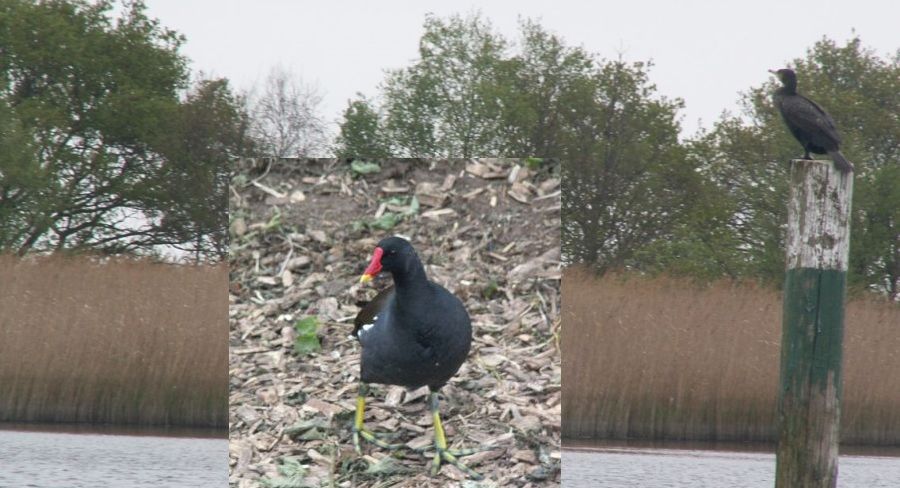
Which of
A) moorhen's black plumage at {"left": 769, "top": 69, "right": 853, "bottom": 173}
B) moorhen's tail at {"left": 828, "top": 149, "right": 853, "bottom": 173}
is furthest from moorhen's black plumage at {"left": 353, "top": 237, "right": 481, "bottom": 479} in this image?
moorhen's black plumage at {"left": 769, "top": 69, "right": 853, "bottom": 173}

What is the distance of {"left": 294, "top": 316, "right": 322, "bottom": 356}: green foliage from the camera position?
3582 millimetres

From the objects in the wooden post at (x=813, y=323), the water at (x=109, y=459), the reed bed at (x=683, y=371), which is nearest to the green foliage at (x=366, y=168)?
the wooden post at (x=813, y=323)

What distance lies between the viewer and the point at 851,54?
40719 millimetres

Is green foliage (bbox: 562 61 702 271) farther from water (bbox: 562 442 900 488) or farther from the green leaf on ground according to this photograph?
the green leaf on ground

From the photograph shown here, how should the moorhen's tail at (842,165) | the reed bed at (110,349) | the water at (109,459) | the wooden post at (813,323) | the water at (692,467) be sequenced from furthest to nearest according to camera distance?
1. the reed bed at (110,349)
2. the water at (692,467)
3. the water at (109,459)
4. the moorhen's tail at (842,165)
5. the wooden post at (813,323)

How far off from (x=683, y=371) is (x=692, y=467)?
279 centimetres

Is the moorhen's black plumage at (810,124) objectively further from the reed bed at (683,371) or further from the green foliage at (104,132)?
the green foliage at (104,132)

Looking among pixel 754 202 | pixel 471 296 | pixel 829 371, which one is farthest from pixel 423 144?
pixel 471 296

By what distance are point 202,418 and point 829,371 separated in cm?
1056

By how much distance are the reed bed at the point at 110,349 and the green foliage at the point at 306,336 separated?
34.6ft

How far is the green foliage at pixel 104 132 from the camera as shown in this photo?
3319 centimetres

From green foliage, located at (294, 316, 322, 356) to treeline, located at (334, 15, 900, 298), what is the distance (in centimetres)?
2400

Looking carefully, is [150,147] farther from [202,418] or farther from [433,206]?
[433,206]

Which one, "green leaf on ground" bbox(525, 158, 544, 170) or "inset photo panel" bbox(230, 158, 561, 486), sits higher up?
"green leaf on ground" bbox(525, 158, 544, 170)
